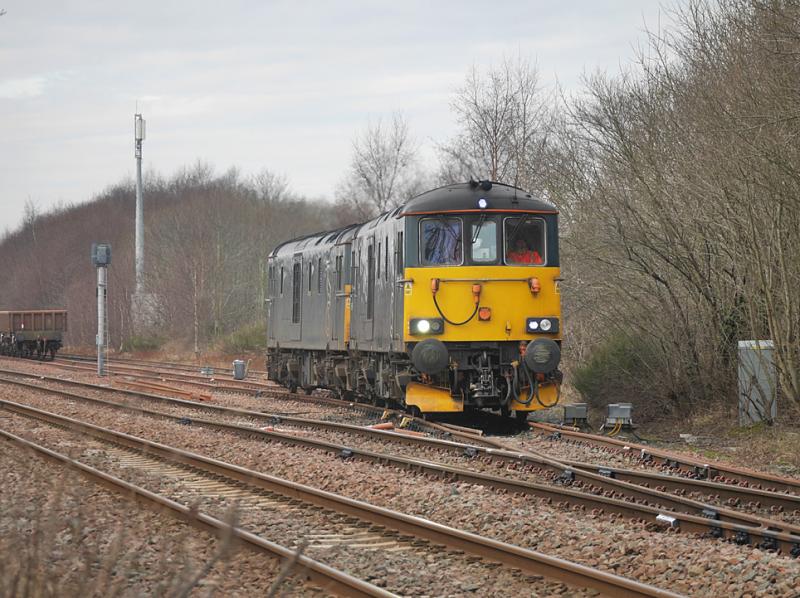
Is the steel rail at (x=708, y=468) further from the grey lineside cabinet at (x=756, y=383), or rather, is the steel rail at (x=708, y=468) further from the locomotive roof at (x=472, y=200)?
the locomotive roof at (x=472, y=200)

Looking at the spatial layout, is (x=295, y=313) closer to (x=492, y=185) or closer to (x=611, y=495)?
(x=492, y=185)

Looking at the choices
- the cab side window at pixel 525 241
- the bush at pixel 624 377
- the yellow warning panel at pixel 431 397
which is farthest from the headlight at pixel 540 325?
the bush at pixel 624 377

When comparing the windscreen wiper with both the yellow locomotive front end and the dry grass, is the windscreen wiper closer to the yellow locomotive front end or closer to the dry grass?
the yellow locomotive front end

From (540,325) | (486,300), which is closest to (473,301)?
(486,300)

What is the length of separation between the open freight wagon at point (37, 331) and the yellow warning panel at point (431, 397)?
31.0 meters

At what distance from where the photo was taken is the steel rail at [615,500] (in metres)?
7.43

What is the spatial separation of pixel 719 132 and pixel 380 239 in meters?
5.15

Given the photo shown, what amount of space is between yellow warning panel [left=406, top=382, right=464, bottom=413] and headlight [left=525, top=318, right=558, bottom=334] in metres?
1.37

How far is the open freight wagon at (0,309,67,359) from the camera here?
143 ft

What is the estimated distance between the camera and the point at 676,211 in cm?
Answer: 1594

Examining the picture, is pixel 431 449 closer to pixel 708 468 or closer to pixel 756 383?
pixel 708 468

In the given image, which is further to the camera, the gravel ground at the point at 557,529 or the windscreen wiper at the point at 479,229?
the windscreen wiper at the point at 479,229

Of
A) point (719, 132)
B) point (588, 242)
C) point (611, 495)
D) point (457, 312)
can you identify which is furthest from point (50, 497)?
point (588, 242)

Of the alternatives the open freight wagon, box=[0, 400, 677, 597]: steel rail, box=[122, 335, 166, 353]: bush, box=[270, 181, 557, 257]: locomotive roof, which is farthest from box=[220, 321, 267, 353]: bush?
box=[0, 400, 677, 597]: steel rail
